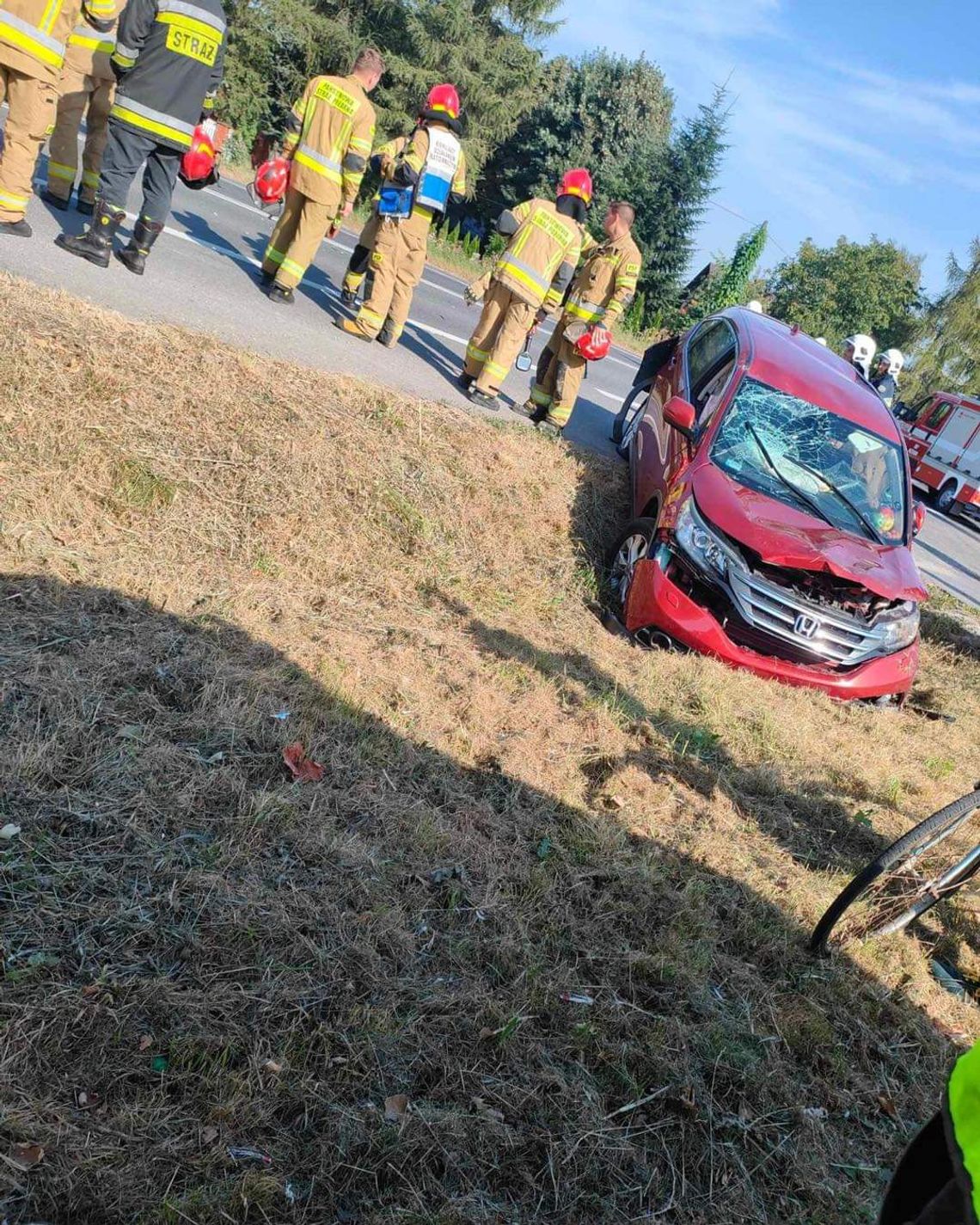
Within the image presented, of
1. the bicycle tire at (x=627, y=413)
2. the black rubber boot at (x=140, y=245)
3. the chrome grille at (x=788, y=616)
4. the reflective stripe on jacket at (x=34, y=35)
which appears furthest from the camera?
the bicycle tire at (x=627, y=413)

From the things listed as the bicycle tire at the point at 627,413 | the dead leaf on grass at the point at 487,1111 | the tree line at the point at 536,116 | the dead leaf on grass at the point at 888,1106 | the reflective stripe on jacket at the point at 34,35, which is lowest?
the dead leaf on grass at the point at 487,1111

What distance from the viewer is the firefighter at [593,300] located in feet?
26.3

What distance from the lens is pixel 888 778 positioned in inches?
208

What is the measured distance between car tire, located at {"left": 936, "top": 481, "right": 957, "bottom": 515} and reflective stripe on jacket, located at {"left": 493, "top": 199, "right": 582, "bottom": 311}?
501 inches

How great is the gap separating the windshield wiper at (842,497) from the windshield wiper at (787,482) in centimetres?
8

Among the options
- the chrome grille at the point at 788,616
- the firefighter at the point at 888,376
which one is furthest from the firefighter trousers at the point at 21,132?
the firefighter at the point at 888,376

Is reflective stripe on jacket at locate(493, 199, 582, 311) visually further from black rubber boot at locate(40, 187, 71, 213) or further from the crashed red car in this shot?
black rubber boot at locate(40, 187, 71, 213)

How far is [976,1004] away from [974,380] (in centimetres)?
3983

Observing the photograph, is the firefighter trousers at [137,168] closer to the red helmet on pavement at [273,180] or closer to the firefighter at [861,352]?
the red helmet on pavement at [273,180]

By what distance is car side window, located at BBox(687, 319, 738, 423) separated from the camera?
6.65m

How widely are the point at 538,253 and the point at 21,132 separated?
374cm

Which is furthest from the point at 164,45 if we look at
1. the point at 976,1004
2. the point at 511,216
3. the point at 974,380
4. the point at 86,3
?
the point at 974,380

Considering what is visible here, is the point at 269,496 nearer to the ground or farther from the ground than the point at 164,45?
nearer to the ground

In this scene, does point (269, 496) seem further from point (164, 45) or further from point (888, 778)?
point (888, 778)
